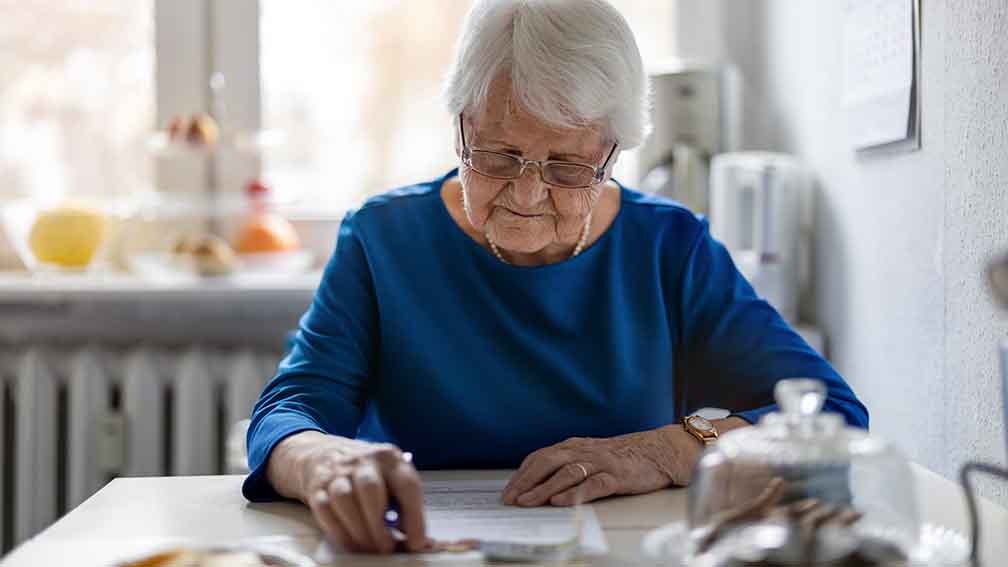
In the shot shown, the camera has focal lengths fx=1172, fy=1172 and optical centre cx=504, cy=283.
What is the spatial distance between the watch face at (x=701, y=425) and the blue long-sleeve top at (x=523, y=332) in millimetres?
184

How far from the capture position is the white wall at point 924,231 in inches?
55.5

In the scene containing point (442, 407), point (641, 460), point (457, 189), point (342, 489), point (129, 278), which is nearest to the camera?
point (342, 489)

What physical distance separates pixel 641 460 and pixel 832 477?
1.31 ft

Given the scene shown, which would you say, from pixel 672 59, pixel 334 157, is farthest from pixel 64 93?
pixel 672 59

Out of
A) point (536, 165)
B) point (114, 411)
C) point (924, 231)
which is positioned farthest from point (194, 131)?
point (924, 231)

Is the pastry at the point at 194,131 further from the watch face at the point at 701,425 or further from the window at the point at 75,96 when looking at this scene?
the watch face at the point at 701,425

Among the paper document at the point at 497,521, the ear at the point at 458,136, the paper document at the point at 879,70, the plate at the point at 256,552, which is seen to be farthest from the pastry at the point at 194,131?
the plate at the point at 256,552

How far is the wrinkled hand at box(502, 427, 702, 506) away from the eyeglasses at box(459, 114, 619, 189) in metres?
0.34

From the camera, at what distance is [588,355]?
1.60m

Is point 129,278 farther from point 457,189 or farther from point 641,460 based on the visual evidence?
point 641,460

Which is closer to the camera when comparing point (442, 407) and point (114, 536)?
point (114, 536)

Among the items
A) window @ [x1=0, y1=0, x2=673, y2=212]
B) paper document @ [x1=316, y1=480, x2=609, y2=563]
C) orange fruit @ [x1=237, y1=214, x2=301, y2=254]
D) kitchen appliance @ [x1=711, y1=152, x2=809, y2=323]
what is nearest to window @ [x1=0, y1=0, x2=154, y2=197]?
window @ [x1=0, y1=0, x2=673, y2=212]

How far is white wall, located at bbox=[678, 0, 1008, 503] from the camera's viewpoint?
141cm

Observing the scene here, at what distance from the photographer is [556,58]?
1.38 meters
